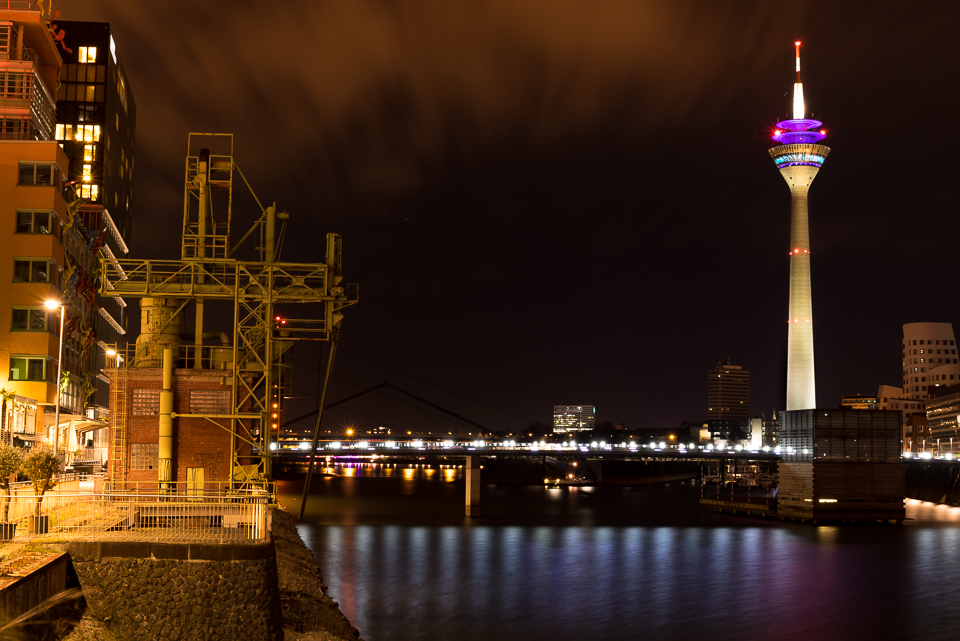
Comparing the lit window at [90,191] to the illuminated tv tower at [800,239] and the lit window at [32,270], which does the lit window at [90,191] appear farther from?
the illuminated tv tower at [800,239]

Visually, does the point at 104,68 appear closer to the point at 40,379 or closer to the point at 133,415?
the point at 40,379

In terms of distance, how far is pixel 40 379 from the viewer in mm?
55562

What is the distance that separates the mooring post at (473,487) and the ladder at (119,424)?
51.1 meters

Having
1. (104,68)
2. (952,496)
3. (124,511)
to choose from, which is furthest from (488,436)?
(124,511)

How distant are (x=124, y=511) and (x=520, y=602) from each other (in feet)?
72.9

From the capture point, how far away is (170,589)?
20.5m

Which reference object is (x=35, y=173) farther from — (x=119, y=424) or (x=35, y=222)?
(x=119, y=424)

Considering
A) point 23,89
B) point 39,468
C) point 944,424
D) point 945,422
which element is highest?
point 23,89

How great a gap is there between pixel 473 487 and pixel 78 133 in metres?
68.6

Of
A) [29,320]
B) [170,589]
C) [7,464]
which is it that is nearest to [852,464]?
[29,320]

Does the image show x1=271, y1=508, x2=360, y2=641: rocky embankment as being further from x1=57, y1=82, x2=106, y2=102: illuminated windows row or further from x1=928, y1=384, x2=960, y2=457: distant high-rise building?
x1=928, y1=384, x2=960, y2=457: distant high-rise building

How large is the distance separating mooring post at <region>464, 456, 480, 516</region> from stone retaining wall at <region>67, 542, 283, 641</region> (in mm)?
67499

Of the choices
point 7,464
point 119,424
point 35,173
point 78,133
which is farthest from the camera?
point 78,133

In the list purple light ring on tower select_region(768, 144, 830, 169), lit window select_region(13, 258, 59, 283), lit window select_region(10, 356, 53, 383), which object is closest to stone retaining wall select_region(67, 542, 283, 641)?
lit window select_region(10, 356, 53, 383)
